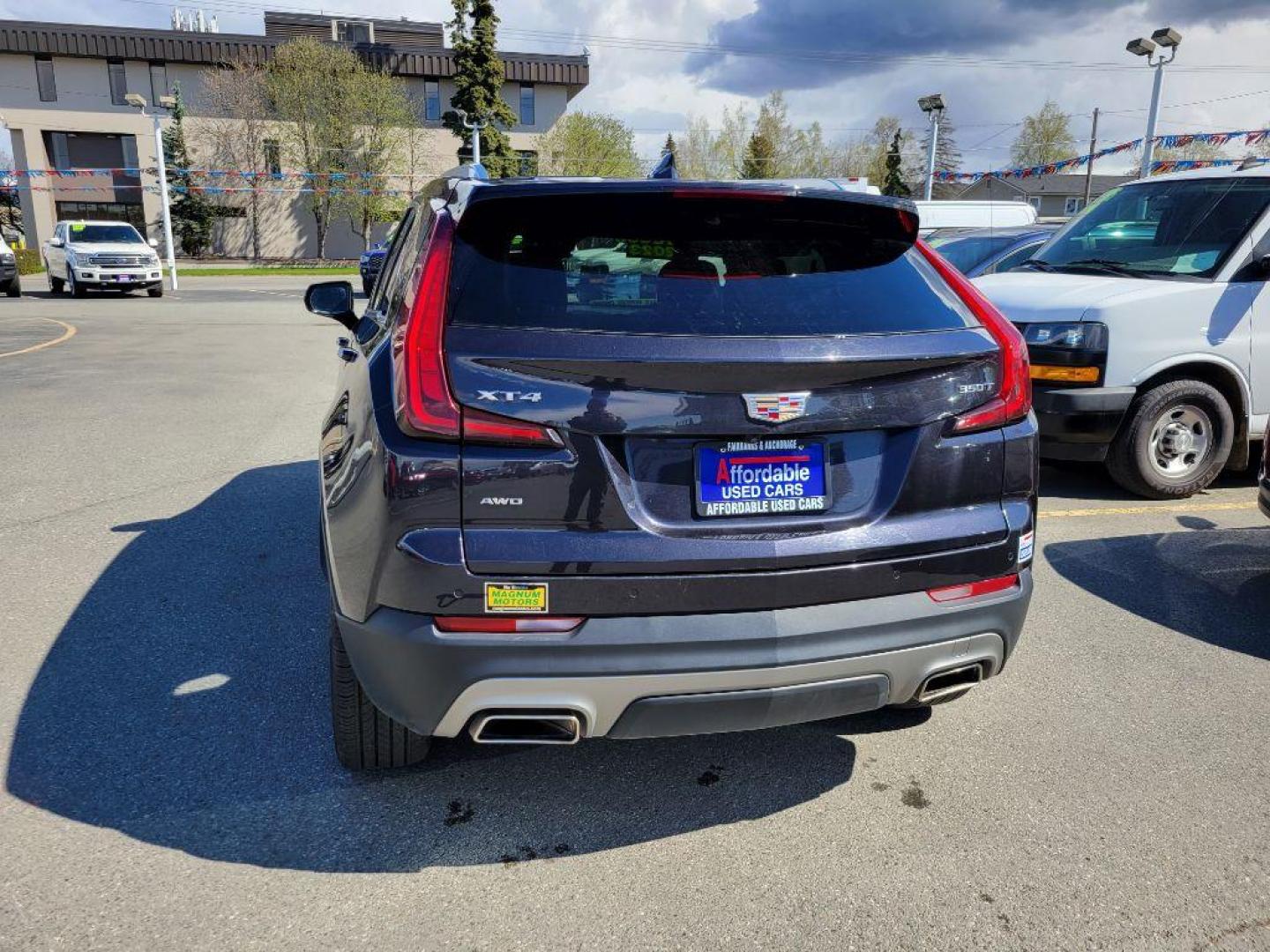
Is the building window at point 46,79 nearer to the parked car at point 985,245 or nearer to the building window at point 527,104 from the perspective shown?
the building window at point 527,104

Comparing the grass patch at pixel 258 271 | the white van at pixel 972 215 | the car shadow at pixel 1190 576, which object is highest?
the white van at pixel 972 215

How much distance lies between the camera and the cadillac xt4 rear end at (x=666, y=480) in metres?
2.31

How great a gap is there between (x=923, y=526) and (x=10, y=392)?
985 cm

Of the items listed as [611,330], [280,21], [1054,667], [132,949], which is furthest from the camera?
[280,21]

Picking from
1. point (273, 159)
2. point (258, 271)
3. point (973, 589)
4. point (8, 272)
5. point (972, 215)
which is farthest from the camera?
point (273, 159)

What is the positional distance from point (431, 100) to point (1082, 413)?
55.9 m

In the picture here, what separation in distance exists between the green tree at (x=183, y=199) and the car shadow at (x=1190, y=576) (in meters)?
51.3

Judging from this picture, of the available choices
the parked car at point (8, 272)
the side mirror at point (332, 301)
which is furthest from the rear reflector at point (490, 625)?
the parked car at point (8, 272)

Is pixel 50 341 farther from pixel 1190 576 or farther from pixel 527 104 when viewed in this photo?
pixel 527 104

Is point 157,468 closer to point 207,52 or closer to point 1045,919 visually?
point 1045,919

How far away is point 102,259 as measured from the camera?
74.3 feet

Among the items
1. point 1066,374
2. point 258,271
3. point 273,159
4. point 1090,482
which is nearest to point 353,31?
point 273,159

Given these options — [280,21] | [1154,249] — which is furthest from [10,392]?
[280,21]

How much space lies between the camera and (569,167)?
5306 cm
